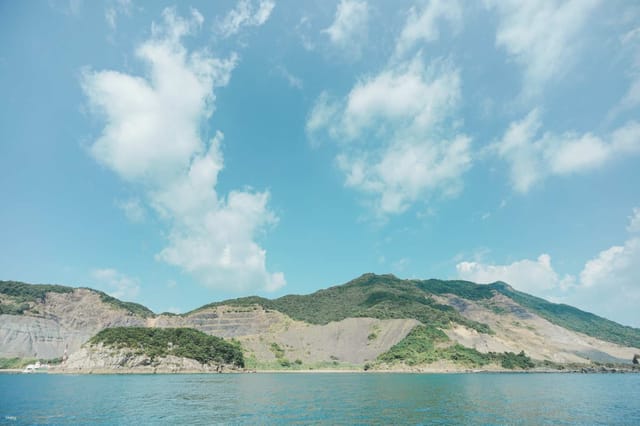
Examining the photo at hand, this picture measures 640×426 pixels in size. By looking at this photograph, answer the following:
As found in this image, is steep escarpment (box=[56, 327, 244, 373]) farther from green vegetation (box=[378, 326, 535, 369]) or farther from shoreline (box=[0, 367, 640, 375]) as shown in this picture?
green vegetation (box=[378, 326, 535, 369])

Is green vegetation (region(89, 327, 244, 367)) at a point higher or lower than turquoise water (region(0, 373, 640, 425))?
higher

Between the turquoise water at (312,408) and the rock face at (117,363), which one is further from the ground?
the rock face at (117,363)

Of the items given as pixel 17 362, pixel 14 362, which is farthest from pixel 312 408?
pixel 14 362

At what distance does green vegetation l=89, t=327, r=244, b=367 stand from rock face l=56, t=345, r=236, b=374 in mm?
1782

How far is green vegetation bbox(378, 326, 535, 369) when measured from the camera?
17212 cm

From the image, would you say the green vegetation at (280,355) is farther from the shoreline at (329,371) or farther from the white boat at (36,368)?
the white boat at (36,368)

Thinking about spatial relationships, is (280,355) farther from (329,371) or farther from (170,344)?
(170,344)

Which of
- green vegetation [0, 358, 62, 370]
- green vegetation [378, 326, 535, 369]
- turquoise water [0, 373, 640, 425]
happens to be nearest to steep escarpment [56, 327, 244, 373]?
green vegetation [0, 358, 62, 370]

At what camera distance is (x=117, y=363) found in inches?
5522

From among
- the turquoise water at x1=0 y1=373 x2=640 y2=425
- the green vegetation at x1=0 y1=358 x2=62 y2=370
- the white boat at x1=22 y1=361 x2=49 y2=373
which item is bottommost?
the turquoise water at x1=0 y1=373 x2=640 y2=425

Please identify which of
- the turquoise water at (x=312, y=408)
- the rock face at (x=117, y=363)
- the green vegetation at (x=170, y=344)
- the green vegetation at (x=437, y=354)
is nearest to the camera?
the turquoise water at (x=312, y=408)

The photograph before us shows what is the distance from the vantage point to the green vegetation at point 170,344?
5674 inches

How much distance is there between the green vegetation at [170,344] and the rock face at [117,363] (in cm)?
178

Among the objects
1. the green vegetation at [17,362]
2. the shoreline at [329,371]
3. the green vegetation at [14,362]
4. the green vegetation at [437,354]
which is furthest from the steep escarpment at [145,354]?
the green vegetation at [437,354]
